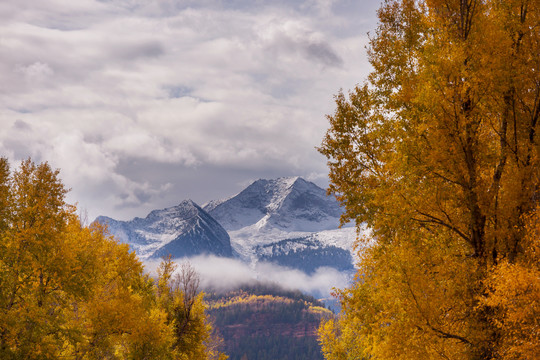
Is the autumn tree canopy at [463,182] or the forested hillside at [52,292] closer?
the autumn tree canopy at [463,182]

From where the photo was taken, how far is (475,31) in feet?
40.1

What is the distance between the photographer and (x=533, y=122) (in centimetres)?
1181

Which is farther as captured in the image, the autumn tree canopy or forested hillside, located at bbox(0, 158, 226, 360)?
forested hillside, located at bbox(0, 158, 226, 360)

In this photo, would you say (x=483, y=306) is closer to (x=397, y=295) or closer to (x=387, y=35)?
(x=397, y=295)

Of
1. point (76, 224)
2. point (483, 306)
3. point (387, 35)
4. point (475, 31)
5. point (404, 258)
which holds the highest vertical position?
point (387, 35)

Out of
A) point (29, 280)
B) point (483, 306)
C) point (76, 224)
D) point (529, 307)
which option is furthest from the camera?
point (76, 224)

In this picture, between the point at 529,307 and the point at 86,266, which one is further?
the point at 86,266

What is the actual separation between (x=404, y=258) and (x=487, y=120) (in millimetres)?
4569

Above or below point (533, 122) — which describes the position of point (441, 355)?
below

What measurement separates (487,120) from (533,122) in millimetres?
1251

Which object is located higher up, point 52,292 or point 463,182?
point 463,182

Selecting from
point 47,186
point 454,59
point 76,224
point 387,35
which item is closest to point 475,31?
point 454,59

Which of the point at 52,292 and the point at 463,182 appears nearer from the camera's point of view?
the point at 463,182

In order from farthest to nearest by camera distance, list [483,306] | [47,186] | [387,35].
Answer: [47,186]
[387,35]
[483,306]
